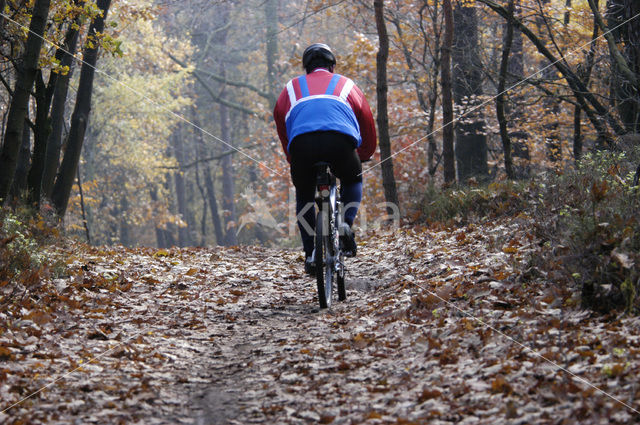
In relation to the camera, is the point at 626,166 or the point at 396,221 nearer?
the point at 626,166

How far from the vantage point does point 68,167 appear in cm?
1226

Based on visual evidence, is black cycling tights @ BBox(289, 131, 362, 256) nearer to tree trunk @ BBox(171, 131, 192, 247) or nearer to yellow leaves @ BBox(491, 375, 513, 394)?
yellow leaves @ BBox(491, 375, 513, 394)

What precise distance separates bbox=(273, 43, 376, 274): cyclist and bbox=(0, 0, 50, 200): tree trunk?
3.57 m

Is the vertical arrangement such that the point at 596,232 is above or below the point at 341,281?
above

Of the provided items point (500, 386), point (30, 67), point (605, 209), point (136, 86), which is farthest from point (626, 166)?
point (136, 86)

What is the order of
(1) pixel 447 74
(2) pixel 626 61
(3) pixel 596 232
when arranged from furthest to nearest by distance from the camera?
(1) pixel 447 74
(2) pixel 626 61
(3) pixel 596 232

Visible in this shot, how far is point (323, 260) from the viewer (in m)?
6.29

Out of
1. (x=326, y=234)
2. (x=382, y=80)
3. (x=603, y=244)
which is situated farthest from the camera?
(x=382, y=80)

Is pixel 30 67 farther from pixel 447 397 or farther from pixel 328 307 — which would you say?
pixel 447 397

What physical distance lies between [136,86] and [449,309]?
26088 millimetres

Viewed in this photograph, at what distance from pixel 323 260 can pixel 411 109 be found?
1492cm

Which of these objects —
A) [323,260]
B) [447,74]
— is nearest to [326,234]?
[323,260]

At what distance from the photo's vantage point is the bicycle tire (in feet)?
19.9

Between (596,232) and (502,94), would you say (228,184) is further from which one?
(596,232)
